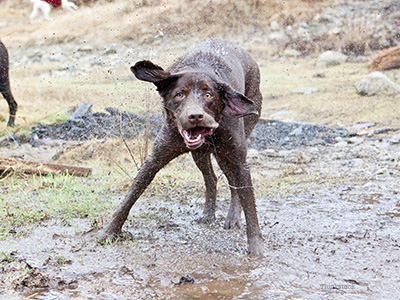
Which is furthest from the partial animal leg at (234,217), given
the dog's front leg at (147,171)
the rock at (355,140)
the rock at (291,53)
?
the rock at (291,53)

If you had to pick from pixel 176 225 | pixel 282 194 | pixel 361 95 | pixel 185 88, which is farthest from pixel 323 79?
pixel 185 88

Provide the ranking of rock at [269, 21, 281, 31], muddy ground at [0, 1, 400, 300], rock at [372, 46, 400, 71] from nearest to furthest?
muddy ground at [0, 1, 400, 300] < rock at [372, 46, 400, 71] < rock at [269, 21, 281, 31]

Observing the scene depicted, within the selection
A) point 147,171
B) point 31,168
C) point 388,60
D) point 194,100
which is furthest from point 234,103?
point 388,60


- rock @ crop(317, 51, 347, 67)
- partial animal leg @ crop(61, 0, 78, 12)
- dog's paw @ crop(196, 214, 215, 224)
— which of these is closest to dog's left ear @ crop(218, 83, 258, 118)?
dog's paw @ crop(196, 214, 215, 224)

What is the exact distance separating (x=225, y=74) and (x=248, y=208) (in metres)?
1.09

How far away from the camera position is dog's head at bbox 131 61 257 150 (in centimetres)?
352

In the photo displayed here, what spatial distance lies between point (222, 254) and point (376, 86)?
9539mm

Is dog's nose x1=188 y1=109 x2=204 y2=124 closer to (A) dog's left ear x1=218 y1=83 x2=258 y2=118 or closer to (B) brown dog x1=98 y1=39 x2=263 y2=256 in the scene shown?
(B) brown dog x1=98 y1=39 x2=263 y2=256

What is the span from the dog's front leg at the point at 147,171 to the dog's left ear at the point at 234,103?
0.49m

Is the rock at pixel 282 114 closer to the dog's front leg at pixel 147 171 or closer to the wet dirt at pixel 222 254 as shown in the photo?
the wet dirt at pixel 222 254

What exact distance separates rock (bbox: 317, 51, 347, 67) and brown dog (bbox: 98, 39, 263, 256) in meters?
12.7

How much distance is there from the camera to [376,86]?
1255 cm

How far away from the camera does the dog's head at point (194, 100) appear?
352 cm

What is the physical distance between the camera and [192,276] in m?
3.72
